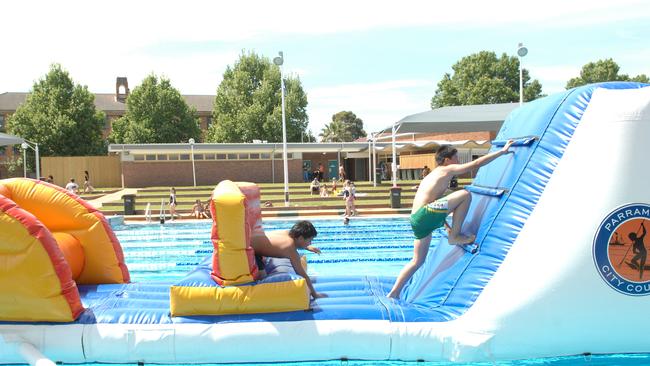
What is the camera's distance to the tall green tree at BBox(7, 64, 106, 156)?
37.4 meters

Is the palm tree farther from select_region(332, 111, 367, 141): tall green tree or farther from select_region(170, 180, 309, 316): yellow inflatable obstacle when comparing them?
select_region(170, 180, 309, 316): yellow inflatable obstacle

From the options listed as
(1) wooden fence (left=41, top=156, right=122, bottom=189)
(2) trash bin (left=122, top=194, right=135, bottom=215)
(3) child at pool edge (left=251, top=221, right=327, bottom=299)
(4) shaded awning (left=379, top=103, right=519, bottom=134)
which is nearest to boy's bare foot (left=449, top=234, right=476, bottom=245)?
(3) child at pool edge (left=251, top=221, right=327, bottom=299)

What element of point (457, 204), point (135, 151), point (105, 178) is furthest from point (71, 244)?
point (105, 178)

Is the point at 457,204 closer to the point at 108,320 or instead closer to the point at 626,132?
the point at 626,132

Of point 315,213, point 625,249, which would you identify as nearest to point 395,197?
point 315,213

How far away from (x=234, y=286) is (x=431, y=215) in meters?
1.83

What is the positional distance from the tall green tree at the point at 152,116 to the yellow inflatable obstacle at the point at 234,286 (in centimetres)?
3658

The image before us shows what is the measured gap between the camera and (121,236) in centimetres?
1434

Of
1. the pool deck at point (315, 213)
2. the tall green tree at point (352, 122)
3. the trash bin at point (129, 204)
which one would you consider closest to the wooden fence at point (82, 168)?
the trash bin at point (129, 204)

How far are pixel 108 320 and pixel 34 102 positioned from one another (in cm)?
3836

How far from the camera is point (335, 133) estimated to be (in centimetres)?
7388

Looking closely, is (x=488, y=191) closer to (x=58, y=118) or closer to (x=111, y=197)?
(x=111, y=197)

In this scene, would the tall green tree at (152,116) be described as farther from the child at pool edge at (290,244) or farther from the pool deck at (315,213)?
the child at pool edge at (290,244)

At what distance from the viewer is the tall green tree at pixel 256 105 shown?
39.6 metres
